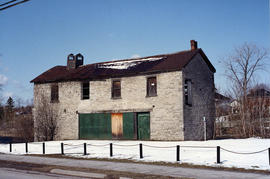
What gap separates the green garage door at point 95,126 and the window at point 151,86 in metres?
4.29

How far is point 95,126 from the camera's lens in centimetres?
2883

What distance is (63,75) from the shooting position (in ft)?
105

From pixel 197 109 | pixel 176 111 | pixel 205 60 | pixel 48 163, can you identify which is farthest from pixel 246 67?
pixel 48 163

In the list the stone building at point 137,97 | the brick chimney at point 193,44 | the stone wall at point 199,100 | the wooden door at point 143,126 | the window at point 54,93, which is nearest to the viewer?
the stone building at point 137,97

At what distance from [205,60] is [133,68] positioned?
6.89m

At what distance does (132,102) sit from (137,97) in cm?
63

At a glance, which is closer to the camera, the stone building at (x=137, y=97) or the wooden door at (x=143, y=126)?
the stone building at (x=137, y=97)

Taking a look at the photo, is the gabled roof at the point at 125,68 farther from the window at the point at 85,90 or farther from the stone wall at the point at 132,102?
the window at the point at 85,90

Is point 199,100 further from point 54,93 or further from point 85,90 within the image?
point 54,93

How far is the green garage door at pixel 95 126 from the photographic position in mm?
28172

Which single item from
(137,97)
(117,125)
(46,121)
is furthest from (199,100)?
(46,121)

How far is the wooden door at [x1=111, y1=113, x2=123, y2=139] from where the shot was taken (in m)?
27.5

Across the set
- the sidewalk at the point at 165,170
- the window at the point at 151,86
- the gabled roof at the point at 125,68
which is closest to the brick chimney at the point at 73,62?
the gabled roof at the point at 125,68

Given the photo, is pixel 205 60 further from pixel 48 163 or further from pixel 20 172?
pixel 20 172
